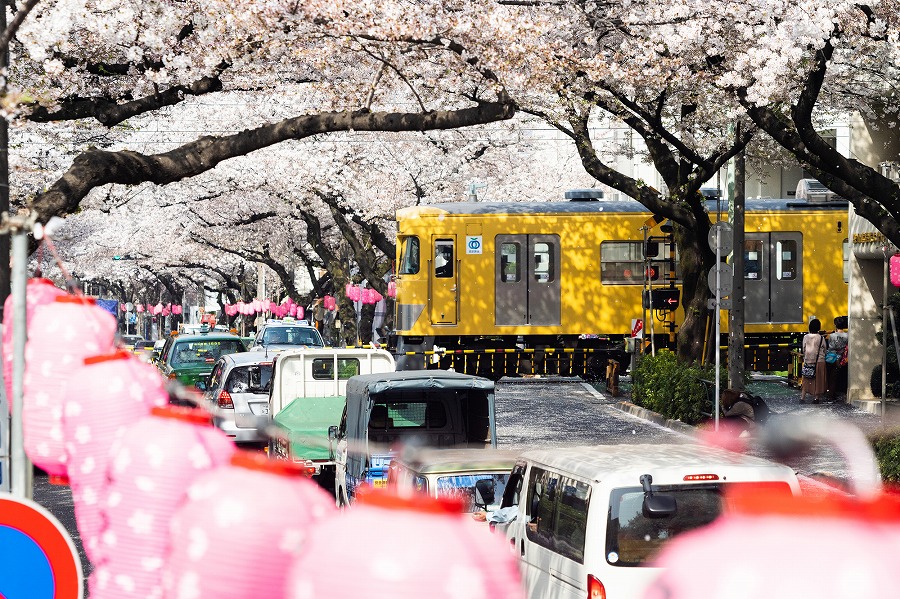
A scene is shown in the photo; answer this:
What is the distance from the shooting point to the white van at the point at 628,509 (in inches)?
265

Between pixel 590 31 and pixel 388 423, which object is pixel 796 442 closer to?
pixel 388 423

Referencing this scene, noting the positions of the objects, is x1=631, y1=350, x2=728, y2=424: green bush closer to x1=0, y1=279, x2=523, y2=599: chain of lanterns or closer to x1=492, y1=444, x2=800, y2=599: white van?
x1=492, y1=444, x2=800, y2=599: white van

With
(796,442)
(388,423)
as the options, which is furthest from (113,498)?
(388,423)

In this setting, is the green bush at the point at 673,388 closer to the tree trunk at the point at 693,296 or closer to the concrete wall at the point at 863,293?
the tree trunk at the point at 693,296

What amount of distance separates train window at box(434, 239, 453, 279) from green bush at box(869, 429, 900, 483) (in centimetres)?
1821

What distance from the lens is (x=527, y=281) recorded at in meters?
32.7

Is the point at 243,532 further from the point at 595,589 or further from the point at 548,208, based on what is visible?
the point at 548,208

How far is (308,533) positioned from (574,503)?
187 inches

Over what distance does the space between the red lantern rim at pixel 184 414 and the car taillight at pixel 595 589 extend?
12.2ft

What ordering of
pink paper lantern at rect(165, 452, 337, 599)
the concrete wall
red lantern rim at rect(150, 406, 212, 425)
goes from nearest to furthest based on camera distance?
pink paper lantern at rect(165, 452, 337, 599) < red lantern rim at rect(150, 406, 212, 425) < the concrete wall

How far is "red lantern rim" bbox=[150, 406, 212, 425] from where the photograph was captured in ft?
11.0

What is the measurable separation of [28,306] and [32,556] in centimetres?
110

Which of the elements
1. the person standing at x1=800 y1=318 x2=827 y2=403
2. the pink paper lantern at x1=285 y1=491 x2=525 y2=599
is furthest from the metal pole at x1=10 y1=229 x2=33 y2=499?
the person standing at x1=800 y1=318 x2=827 y2=403

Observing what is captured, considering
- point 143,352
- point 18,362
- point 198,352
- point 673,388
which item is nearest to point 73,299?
point 18,362
